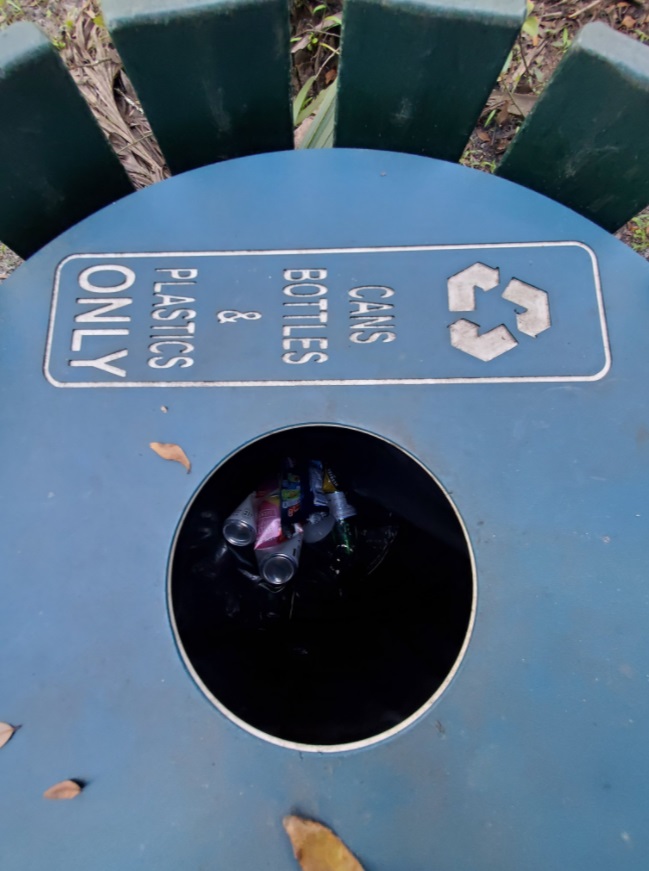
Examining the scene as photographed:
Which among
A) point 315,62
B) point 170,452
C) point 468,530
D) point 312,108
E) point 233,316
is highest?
point 315,62

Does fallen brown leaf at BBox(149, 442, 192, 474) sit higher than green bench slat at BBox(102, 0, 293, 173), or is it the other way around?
green bench slat at BBox(102, 0, 293, 173)

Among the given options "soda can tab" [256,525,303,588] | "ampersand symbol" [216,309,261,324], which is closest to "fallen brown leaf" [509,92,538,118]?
"ampersand symbol" [216,309,261,324]

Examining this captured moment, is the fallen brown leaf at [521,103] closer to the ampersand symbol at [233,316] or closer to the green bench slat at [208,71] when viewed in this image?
the green bench slat at [208,71]

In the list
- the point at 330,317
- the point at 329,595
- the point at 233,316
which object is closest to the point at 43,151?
the point at 233,316

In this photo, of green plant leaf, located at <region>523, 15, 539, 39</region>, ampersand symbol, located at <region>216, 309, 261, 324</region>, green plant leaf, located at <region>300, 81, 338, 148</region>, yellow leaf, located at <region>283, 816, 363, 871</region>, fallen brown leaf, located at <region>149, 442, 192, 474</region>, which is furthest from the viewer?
green plant leaf, located at <region>523, 15, 539, 39</region>

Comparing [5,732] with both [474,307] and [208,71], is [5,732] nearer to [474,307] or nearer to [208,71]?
[474,307]

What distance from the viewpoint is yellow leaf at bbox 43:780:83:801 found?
1.08m

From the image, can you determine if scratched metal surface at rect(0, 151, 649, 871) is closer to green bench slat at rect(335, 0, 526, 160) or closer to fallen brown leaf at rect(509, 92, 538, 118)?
green bench slat at rect(335, 0, 526, 160)

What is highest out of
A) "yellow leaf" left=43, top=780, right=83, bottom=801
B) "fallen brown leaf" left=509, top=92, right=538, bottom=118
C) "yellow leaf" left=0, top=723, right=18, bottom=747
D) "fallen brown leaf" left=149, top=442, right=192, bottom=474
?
"fallen brown leaf" left=509, top=92, right=538, bottom=118

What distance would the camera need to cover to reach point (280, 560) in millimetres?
1551

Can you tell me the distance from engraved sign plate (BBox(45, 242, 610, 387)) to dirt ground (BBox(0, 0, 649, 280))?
983 mm

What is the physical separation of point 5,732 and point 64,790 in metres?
0.13

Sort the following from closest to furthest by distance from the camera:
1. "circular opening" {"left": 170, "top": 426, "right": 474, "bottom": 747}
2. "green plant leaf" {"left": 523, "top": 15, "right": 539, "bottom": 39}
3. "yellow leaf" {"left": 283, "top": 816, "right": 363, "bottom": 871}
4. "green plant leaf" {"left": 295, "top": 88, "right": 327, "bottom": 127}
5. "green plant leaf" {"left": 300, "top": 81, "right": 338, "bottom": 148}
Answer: "yellow leaf" {"left": 283, "top": 816, "right": 363, "bottom": 871} → "circular opening" {"left": 170, "top": 426, "right": 474, "bottom": 747} → "green plant leaf" {"left": 300, "top": 81, "right": 338, "bottom": 148} → "green plant leaf" {"left": 295, "top": 88, "right": 327, "bottom": 127} → "green plant leaf" {"left": 523, "top": 15, "right": 539, "bottom": 39}

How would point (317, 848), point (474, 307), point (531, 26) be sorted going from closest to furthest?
point (317, 848) → point (474, 307) → point (531, 26)
